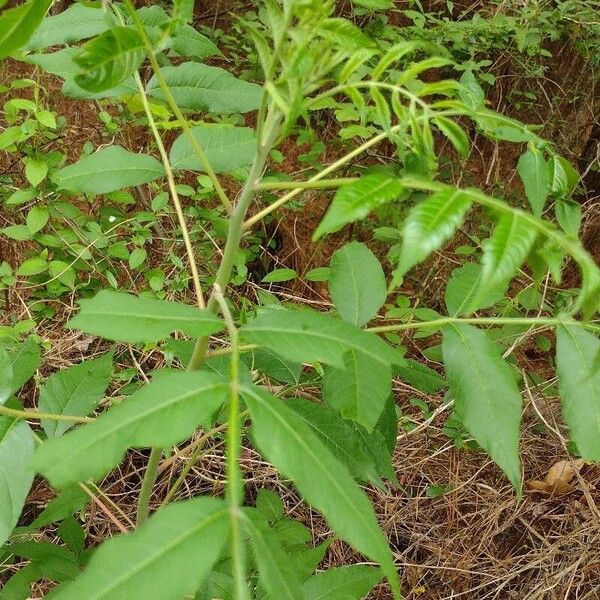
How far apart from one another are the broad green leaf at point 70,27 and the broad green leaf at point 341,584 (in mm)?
1031

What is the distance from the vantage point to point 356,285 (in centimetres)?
114

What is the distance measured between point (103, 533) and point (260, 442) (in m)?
1.63

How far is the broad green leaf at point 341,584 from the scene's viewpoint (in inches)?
46.8

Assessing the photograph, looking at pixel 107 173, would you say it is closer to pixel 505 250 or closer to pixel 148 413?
pixel 148 413

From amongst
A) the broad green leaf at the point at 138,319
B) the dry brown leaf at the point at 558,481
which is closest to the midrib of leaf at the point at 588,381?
the broad green leaf at the point at 138,319

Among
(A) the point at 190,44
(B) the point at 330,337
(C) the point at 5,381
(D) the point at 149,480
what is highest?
(A) the point at 190,44

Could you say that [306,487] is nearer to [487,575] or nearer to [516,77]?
[487,575]

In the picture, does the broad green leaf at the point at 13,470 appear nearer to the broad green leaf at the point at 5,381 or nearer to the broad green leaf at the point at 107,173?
the broad green leaf at the point at 5,381

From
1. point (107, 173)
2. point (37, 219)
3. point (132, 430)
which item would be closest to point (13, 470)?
point (132, 430)

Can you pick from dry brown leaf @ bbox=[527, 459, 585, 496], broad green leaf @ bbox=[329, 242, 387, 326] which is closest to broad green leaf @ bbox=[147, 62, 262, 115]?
broad green leaf @ bbox=[329, 242, 387, 326]

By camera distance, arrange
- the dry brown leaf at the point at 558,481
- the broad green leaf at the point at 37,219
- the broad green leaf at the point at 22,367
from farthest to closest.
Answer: the dry brown leaf at the point at 558,481
the broad green leaf at the point at 37,219
the broad green leaf at the point at 22,367

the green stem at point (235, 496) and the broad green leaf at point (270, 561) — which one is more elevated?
the green stem at point (235, 496)

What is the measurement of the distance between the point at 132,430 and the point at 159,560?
0.13 metres

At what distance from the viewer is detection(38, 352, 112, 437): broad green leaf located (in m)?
1.17
